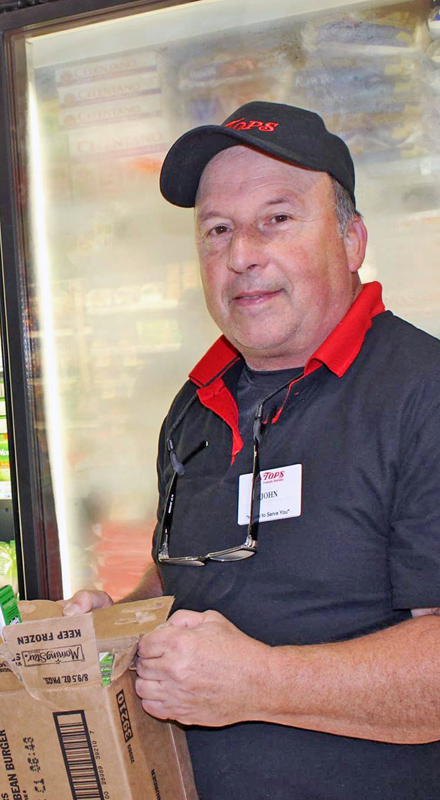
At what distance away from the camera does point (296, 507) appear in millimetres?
1181

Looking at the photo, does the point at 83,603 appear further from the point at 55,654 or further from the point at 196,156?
the point at 196,156

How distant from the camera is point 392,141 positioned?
6.67ft

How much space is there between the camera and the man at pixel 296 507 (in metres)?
1.03

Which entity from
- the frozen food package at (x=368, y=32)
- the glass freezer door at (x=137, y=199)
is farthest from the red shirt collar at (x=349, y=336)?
the frozen food package at (x=368, y=32)

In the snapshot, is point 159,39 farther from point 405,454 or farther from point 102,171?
point 405,454

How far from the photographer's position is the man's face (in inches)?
51.0

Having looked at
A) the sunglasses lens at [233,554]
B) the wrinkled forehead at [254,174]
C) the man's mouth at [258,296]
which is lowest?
the sunglasses lens at [233,554]

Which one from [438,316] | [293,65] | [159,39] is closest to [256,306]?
[438,316]

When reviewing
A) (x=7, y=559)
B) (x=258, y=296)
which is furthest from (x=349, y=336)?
(x=7, y=559)

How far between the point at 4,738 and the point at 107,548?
4.57 ft

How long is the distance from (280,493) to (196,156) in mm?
607

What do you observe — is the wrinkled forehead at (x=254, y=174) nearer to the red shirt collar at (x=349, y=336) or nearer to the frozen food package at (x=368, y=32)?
the red shirt collar at (x=349, y=336)

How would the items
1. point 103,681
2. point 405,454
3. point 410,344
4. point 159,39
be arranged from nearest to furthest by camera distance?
point 103,681, point 405,454, point 410,344, point 159,39

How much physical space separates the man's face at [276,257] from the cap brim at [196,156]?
0.03 m
